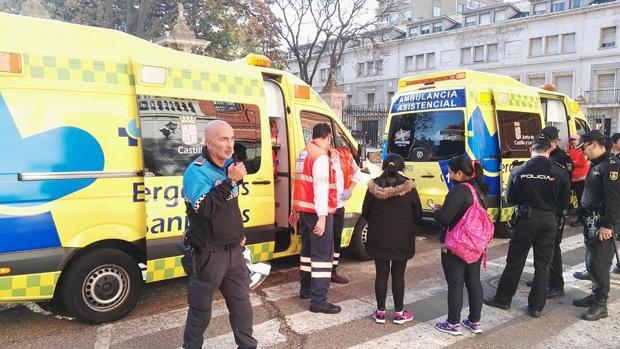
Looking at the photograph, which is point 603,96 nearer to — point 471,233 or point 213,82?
point 471,233

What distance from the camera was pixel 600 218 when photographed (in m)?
4.51

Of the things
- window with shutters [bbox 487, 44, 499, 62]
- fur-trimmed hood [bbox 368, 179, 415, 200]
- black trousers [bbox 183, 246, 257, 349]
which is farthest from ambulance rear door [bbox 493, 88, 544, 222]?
window with shutters [bbox 487, 44, 499, 62]

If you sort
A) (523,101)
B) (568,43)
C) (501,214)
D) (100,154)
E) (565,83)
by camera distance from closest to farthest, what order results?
(100,154) → (501,214) → (523,101) → (568,43) → (565,83)

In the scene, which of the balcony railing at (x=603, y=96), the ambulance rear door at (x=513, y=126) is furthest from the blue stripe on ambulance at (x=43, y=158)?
the balcony railing at (x=603, y=96)

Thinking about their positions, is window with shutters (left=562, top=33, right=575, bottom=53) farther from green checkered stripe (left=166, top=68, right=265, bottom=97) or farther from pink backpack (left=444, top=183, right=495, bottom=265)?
pink backpack (left=444, top=183, right=495, bottom=265)

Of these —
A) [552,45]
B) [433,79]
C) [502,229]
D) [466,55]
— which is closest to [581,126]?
[502,229]

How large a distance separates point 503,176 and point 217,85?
4.94 meters

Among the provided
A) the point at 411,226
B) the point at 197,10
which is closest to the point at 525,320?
the point at 411,226

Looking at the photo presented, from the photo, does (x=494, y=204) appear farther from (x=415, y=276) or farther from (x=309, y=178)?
(x=309, y=178)

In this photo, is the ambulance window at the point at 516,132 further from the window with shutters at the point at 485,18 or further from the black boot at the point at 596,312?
the window with shutters at the point at 485,18

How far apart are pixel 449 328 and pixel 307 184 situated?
1.77m

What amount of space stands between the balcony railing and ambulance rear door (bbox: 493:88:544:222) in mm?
33874

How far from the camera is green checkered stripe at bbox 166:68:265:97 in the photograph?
4453 millimetres

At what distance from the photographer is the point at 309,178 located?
4.59 meters
